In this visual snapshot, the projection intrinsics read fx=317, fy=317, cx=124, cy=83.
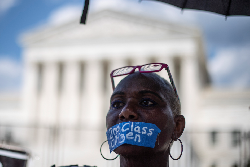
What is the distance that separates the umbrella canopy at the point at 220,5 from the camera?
2.44 m

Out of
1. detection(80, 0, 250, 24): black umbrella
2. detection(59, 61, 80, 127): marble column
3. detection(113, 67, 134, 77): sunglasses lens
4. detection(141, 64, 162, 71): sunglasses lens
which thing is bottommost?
detection(141, 64, 162, 71): sunglasses lens

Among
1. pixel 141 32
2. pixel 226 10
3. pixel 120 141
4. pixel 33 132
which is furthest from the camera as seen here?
pixel 141 32

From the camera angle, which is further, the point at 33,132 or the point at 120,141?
the point at 33,132

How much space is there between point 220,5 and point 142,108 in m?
1.20

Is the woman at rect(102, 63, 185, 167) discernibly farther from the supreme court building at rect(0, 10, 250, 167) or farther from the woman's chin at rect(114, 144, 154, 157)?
the supreme court building at rect(0, 10, 250, 167)

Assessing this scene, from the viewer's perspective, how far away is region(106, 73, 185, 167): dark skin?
175 cm

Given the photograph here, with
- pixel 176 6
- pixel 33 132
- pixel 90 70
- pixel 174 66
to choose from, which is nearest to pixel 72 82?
pixel 90 70

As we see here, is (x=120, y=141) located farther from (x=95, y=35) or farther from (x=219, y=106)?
(x=95, y=35)

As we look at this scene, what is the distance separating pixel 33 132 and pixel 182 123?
128 feet

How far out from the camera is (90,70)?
155ft

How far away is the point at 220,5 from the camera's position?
248cm

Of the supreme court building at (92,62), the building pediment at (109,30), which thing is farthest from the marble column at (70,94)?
the building pediment at (109,30)

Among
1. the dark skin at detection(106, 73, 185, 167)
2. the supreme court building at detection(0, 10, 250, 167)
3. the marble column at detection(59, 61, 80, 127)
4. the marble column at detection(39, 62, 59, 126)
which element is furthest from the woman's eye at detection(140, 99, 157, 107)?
the marble column at detection(39, 62, 59, 126)

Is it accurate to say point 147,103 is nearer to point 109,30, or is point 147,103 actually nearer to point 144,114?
point 144,114
